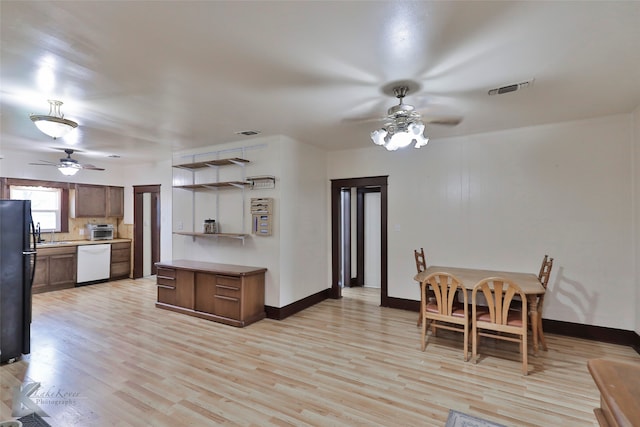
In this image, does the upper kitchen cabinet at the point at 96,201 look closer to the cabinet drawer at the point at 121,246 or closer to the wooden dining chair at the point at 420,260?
the cabinet drawer at the point at 121,246

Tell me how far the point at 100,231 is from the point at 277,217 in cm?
496

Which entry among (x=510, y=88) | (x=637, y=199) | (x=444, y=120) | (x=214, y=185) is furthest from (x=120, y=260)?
(x=637, y=199)

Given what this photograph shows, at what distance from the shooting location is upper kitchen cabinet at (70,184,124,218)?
21.4 feet

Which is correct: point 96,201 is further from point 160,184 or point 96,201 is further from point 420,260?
point 420,260

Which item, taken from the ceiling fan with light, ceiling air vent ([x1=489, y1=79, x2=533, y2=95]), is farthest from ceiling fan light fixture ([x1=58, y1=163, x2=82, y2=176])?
ceiling air vent ([x1=489, y1=79, x2=533, y2=95])

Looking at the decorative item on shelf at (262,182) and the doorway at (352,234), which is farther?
the doorway at (352,234)

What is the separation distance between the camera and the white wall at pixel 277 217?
4.39 meters

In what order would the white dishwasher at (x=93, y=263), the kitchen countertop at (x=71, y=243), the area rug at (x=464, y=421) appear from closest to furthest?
the area rug at (x=464, y=421)
the kitchen countertop at (x=71, y=243)
the white dishwasher at (x=93, y=263)

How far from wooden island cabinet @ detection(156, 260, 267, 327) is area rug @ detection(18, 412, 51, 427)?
207cm

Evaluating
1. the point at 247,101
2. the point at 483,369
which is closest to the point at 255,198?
the point at 247,101

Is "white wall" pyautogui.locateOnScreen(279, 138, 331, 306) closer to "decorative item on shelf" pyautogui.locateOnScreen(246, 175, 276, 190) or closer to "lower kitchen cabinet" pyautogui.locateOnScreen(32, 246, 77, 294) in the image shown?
"decorative item on shelf" pyautogui.locateOnScreen(246, 175, 276, 190)

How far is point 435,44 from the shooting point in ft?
6.59

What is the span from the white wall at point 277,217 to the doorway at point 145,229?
88.9 inches

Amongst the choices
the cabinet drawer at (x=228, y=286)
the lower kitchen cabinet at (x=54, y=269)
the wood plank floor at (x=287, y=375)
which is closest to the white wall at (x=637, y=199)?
the wood plank floor at (x=287, y=375)
